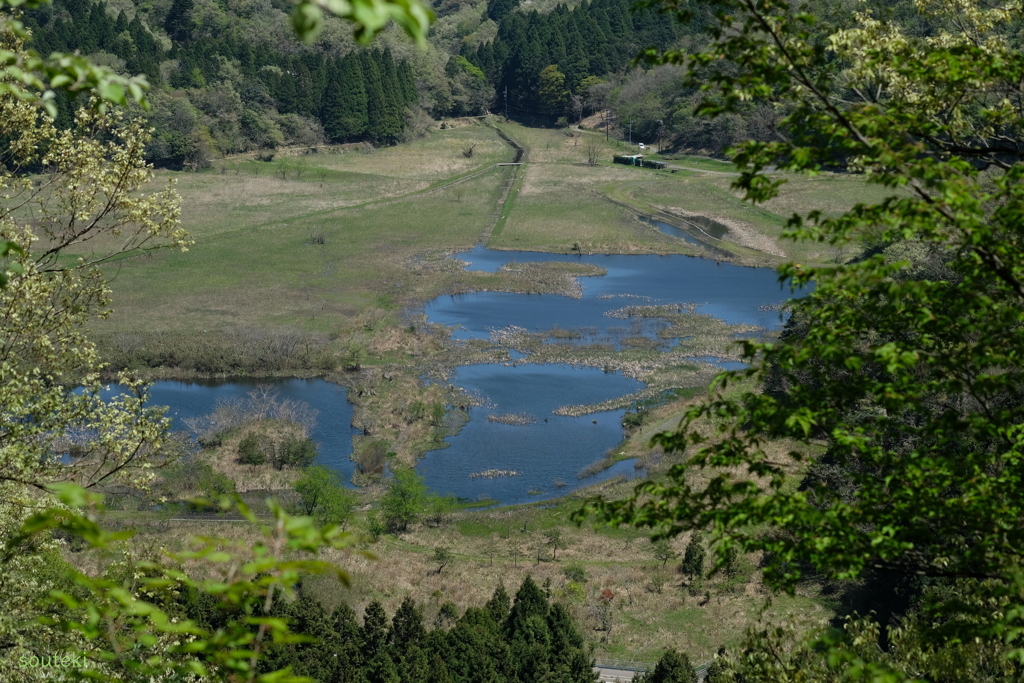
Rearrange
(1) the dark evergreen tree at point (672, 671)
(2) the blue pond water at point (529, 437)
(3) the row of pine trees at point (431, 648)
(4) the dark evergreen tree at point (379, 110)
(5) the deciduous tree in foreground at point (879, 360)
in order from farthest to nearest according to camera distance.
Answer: (4) the dark evergreen tree at point (379, 110), (2) the blue pond water at point (529, 437), (1) the dark evergreen tree at point (672, 671), (3) the row of pine trees at point (431, 648), (5) the deciduous tree in foreground at point (879, 360)

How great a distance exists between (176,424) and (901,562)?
149ft

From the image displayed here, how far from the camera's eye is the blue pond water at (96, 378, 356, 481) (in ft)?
159

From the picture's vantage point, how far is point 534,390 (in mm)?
56062

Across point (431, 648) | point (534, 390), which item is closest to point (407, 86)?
point (534, 390)

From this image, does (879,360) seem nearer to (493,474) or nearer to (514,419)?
(493,474)

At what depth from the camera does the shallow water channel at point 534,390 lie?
46625mm

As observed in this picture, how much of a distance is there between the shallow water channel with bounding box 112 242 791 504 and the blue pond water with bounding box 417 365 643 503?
5 centimetres

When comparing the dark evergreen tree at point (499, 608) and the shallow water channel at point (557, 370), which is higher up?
the dark evergreen tree at point (499, 608)

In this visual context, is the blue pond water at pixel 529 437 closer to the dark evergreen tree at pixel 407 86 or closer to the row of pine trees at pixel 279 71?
the row of pine trees at pixel 279 71

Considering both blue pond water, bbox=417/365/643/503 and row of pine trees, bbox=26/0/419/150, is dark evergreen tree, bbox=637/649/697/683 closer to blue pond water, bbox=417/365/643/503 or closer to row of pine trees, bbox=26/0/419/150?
blue pond water, bbox=417/365/643/503

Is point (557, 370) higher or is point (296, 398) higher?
point (557, 370)

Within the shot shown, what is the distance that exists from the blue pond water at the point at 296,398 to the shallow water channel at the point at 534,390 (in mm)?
60

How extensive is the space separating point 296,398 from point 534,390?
1368 centimetres

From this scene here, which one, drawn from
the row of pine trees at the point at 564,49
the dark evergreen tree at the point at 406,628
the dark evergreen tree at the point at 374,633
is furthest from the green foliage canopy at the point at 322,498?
the row of pine trees at the point at 564,49
